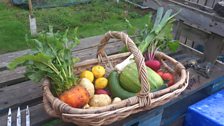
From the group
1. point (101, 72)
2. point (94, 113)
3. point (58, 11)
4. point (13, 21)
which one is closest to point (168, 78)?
point (101, 72)

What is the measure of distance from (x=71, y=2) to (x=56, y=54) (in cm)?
409

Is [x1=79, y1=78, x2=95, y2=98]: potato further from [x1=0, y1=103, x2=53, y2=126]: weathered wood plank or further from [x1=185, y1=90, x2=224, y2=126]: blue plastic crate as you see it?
[x1=185, y1=90, x2=224, y2=126]: blue plastic crate

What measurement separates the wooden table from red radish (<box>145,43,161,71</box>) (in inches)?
10.8

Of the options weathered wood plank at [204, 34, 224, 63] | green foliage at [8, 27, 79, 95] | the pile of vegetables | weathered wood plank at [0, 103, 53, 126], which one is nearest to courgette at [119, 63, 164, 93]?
the pile of vegetables

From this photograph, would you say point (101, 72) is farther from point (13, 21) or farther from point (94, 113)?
point (13, 21)

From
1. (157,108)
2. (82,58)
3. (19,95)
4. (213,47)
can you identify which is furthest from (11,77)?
(213,47)

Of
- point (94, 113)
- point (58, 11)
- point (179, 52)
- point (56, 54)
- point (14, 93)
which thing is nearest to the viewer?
point (94, 113)

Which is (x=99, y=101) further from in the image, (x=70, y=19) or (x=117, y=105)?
(x=70, y=19)

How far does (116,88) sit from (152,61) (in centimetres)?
40

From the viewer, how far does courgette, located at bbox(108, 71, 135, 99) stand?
1.51 meters

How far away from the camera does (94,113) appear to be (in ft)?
4.07

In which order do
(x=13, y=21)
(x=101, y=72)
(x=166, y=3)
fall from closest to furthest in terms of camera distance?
(x=101, y=72) < (x=166, y=3) < (x=13, y=21)

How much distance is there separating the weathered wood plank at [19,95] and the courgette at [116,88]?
521mm

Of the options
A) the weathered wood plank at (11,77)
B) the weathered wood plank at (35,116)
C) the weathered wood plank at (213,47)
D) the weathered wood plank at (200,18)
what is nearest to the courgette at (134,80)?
the weathered wood plank at (35,116)
